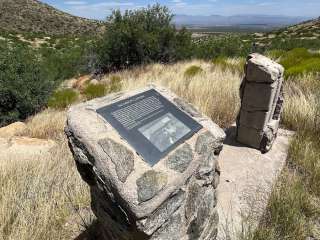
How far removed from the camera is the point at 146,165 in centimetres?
234

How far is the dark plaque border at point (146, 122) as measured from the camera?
245 centimetres

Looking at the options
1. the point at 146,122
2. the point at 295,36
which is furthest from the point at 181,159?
the point at 295,36

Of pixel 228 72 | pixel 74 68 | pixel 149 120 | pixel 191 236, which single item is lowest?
pixel 74 68

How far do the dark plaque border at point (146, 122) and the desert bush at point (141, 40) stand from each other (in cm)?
901

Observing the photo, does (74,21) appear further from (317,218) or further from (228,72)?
(317,218)

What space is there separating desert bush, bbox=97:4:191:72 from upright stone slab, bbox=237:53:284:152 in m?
7.63

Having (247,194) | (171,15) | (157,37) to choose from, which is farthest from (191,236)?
(171,15)

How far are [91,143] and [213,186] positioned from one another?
1.16 metres

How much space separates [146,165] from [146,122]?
479 millimetres

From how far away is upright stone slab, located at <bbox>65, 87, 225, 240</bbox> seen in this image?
219 cm

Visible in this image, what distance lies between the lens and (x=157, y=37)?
12203mm

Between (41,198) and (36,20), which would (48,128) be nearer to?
(41,198)

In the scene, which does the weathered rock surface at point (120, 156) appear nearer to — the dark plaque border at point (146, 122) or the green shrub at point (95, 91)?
the dark plaque border at point (146, 122)

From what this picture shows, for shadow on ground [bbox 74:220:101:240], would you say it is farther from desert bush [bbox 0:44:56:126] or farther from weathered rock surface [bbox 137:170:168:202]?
desert bush [bbox 0:44:56:126]
